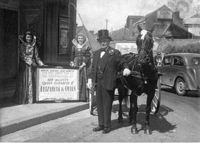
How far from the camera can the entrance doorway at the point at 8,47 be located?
11.6 meters

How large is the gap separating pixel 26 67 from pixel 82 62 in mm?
1553

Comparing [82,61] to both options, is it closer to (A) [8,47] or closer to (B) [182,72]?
(A) [8,47]

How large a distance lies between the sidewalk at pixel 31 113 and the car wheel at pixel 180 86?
5089mm

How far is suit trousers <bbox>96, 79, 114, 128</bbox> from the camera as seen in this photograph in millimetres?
6270

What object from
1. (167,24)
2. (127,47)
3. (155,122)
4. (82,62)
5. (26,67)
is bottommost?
(155,122)

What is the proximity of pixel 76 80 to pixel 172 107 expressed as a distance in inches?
117

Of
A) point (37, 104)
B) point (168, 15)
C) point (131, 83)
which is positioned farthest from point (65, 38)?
point (168, 15)

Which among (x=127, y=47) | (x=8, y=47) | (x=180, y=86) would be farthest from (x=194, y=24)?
(x=8, y=47)

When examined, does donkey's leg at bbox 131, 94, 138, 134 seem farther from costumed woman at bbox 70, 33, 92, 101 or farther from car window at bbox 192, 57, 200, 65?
car window at bbox 192, 57, 200, 65

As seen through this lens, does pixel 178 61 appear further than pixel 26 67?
Yes

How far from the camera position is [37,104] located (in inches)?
333

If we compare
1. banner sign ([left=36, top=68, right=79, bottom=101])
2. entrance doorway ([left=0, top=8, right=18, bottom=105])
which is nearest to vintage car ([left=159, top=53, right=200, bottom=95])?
banner sign ([left=36, top=68, right=79, bottom=101])

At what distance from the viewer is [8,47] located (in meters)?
12.2

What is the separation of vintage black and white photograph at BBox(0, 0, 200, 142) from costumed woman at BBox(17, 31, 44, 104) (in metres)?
0.02
